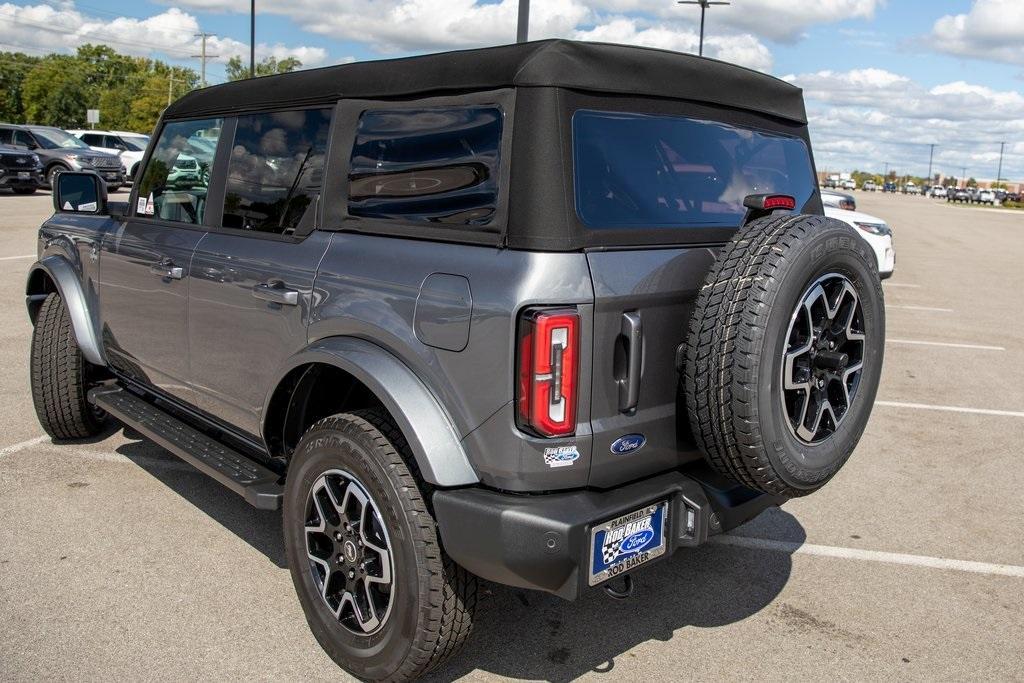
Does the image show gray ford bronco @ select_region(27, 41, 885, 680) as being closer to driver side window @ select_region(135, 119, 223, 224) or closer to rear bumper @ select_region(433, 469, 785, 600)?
rear bumper @ select_region(433, 469, 785, 600)

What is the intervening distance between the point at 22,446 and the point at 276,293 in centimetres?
275

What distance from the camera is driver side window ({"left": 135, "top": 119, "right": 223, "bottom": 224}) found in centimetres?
395

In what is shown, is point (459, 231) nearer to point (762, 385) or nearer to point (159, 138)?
point (762, 385)

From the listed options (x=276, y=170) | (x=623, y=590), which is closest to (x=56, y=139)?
(x=276, y=170)

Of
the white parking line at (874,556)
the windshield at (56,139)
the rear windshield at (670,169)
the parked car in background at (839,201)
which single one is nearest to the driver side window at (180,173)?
the rear windshield at (670,169)

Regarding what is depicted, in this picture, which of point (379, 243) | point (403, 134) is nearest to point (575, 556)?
point (379, 243)

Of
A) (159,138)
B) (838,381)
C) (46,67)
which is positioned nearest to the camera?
(838,381)

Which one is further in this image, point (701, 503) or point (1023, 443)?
point (1023, 443)

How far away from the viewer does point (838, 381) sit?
292 centimetres

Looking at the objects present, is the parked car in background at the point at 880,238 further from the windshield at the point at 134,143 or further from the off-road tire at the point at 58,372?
the windshield at the point at 134,143

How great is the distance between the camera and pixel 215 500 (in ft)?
14.5

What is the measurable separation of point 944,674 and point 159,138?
158 inches

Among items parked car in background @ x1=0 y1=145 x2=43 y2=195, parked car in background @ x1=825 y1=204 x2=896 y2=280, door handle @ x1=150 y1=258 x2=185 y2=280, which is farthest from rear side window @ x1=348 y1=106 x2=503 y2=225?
parked car in background @ x1=0 y1=145 x2=43 y2=195

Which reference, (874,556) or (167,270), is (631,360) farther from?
(167,270)
